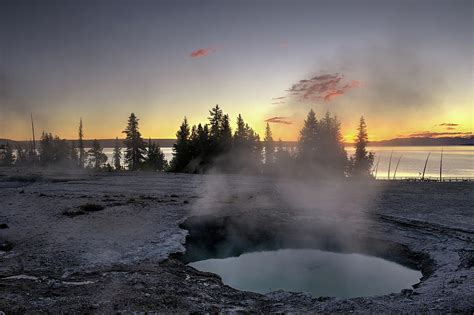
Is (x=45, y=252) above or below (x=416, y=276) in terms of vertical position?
above

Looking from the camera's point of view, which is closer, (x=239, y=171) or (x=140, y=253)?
(x=140, y=253)

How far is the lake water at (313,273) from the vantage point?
30.5ft

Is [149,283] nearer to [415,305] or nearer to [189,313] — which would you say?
[189,313]

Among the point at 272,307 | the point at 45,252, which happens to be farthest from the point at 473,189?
the point at 45,252

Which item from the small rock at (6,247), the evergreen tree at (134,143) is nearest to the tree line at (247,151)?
the evergreen tree at (134,143)

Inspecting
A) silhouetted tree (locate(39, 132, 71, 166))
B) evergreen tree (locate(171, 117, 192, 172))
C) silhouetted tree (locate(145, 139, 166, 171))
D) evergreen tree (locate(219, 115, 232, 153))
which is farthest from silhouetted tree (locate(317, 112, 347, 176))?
silhouetted tree (locate(39, 132, 71, 166))

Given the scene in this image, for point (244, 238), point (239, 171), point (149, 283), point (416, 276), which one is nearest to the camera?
point (149, 283)

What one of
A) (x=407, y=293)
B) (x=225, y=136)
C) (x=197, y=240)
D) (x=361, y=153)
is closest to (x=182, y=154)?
(x=225, y=136)

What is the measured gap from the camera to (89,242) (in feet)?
38.9

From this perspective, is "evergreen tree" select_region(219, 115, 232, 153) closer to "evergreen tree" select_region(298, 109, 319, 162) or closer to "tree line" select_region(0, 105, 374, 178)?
"tree line" select_region(0, 105, 374, 178)

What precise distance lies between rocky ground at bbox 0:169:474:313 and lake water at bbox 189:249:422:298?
690 mm

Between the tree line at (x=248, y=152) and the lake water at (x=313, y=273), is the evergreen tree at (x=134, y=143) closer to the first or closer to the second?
the tree line at (x=248, y=152)

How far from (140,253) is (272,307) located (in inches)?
202

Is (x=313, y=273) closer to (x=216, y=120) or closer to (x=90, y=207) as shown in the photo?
(x=90, y=207)
